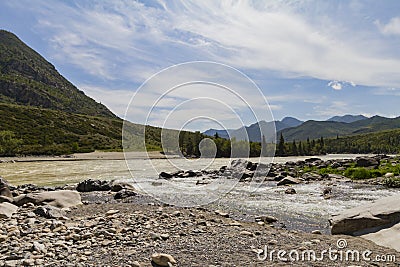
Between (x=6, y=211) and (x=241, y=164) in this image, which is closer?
(x=6, y=211)

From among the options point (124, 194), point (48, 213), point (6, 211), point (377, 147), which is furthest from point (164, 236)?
point (377, 147)

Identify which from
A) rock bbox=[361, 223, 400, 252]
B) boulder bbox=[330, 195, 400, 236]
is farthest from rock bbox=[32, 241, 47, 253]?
rock bbox=[361, 223, 400, 252]

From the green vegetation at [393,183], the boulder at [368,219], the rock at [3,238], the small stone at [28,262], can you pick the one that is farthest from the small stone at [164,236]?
the green vegetation at [393,183]

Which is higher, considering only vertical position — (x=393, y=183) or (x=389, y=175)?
(x=389, y=175)

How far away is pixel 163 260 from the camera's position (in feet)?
22.8

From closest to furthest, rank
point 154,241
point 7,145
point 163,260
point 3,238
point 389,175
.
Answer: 1. point 163,260
2. point 3,238
3. point 154,241
4. point 389,175
5. point 7,145

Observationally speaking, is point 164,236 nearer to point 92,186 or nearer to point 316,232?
point 316,232

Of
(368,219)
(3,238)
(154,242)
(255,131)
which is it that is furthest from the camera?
(255,131)

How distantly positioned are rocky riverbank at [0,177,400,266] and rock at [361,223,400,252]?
29cm

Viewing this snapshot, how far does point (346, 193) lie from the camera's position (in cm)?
2008

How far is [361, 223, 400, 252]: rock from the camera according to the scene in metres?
8.42

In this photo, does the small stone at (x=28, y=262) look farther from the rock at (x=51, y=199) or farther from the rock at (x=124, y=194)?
the rock at (x=124, y=194)

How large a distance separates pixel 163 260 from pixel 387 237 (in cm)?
629

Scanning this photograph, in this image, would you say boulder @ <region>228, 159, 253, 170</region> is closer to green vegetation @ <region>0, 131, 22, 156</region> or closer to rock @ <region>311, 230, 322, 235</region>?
rock @ <region>311, 230, 322, 235</region>
